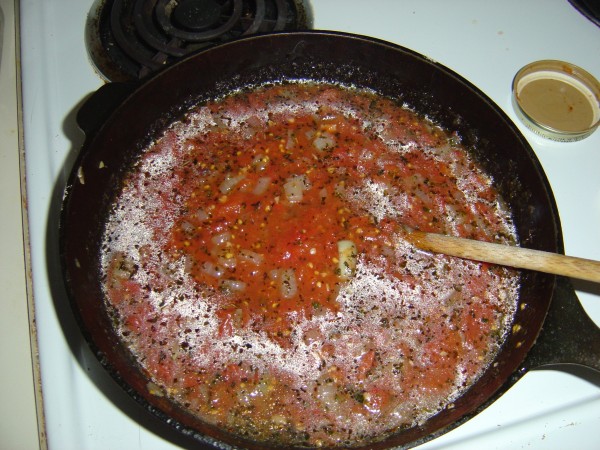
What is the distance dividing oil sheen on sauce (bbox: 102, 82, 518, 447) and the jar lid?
1.19ft

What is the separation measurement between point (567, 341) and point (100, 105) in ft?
5.15

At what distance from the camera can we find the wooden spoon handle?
1.41 meters

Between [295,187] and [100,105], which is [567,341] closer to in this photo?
[295,187]

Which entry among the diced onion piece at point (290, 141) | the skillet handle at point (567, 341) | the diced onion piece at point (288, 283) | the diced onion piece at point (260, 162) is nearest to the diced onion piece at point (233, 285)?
the diced onion piece at point (288, 283)

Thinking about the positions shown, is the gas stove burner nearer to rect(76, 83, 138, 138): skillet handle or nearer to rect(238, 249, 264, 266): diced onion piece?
rect(76, 83, 138, 138): skillet handle

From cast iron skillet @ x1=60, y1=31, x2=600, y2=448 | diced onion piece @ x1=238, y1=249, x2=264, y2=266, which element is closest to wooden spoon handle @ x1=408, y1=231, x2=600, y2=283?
cast iron skillet @ x1=60, y1=31, x2=600, y2=448

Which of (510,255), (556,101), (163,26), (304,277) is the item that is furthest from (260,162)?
(556,101)

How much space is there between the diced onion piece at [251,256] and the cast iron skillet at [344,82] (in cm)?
49

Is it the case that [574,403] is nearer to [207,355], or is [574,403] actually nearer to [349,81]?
[207,355]

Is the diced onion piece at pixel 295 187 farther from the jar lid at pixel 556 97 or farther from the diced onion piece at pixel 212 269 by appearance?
the jar lid at pixel 556 97

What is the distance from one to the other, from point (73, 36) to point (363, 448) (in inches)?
76.0

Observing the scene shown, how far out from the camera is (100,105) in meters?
1.64

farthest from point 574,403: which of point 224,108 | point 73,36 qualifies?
point 73,36

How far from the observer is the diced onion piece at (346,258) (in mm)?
1728
